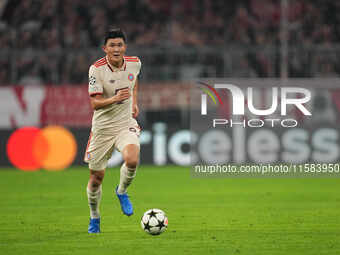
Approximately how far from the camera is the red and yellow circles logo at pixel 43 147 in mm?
19656

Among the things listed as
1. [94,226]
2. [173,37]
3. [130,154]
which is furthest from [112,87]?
[173,37]

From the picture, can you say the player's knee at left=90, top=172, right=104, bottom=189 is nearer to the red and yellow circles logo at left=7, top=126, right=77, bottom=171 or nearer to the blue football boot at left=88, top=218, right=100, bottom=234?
the blue football boot at left=88, top=218, right=100, bottom=234

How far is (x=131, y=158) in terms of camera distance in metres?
8.52

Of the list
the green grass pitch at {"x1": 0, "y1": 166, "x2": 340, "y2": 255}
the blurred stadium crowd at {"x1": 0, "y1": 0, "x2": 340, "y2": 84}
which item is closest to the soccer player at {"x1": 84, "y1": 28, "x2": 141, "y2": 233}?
the green grass pitch at {"x1": 0, "y1": 166, "x2": 340, "y2": 255}

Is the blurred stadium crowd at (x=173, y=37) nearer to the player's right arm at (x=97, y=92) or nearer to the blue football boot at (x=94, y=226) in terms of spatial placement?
the player's right arm at (x=97, y=92)

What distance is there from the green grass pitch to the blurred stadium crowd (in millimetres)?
3763

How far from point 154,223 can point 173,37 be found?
528 inches

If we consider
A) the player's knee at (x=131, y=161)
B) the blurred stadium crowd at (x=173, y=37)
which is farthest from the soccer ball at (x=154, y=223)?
the blurred stadium crowd at (x=173, y=37)

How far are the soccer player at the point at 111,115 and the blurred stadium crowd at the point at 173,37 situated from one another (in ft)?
34.4

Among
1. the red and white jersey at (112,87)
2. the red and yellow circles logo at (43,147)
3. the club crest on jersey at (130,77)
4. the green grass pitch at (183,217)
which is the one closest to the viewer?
the green grass pitch at (183,217)

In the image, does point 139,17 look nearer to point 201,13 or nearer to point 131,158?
point 201,13

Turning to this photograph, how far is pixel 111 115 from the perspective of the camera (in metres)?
8.77

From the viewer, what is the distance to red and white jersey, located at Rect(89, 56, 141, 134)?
8508mm

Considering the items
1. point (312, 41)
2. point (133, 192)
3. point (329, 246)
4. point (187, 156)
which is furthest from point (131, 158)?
point (312, 41)
